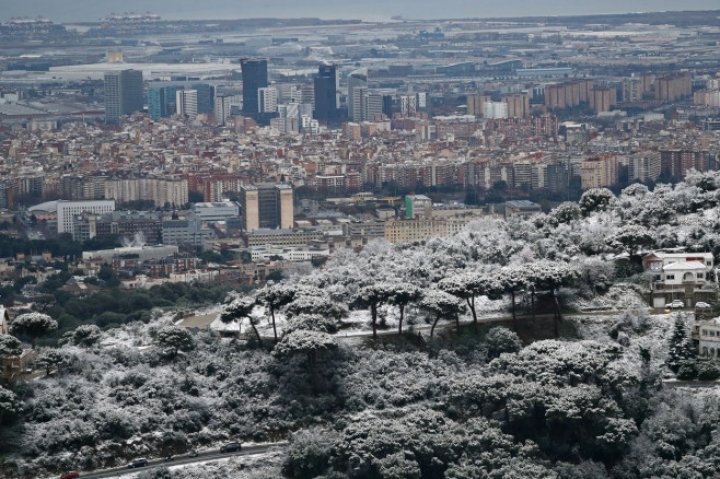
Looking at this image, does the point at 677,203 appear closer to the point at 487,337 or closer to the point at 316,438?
the point at 487,337

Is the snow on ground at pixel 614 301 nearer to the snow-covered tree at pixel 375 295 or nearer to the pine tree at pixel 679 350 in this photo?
the pine tree at pixel 679 350

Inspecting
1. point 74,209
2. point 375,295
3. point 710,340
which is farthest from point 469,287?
point 74,209

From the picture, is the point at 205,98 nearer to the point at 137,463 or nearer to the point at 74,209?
the point at 74,209

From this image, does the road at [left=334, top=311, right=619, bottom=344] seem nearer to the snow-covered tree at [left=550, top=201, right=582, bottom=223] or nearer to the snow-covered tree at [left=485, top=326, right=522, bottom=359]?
the snow-covered tree at [left=485, top=326, right=522, bottom=359]

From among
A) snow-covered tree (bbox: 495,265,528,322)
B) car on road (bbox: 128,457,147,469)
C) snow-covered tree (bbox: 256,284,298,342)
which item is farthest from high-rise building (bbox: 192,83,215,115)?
car on road (bbox: 128,457,147,469)

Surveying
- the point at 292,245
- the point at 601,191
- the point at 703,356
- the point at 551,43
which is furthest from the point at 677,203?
the point at 551,43

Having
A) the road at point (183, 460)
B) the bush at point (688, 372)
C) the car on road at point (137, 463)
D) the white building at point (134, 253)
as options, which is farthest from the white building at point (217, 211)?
the car on road at point (137, 463)
